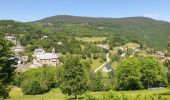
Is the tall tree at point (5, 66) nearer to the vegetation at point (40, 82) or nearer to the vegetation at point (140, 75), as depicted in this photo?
the vegetation at point (140, 75)

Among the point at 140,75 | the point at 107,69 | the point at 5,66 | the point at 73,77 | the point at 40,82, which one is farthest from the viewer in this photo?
the point at 107,69

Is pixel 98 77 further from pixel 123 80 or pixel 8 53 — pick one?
pixel 8 53

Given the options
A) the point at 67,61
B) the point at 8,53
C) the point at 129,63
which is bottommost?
the point at 129,63

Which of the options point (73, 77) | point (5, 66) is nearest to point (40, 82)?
point (73, 77)

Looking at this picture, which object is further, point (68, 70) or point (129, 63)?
point (129, 63)

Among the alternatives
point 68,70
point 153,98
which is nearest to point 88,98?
point 153,98

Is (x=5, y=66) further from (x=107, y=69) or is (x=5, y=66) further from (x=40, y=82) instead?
(x=107, y=69)

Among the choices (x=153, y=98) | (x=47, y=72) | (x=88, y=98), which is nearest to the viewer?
→ (x=88, y=98)
